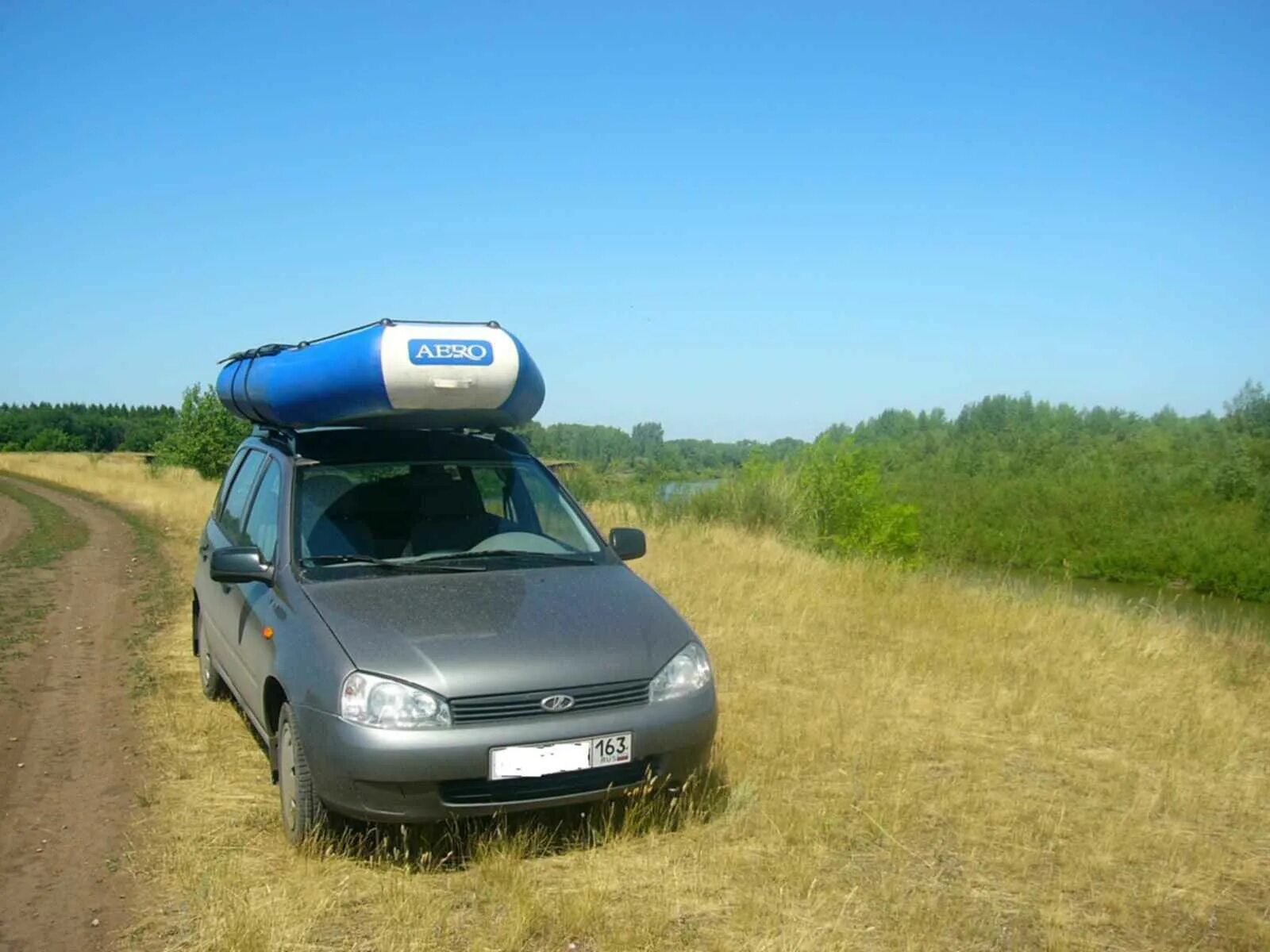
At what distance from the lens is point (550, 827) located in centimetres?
477

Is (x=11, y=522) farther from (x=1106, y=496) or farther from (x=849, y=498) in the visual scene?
(x=1106, y=496)

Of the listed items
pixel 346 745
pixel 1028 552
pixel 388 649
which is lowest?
pixel 1028 552

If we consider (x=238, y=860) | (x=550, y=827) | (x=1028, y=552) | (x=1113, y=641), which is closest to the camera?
(x=238, y=860)

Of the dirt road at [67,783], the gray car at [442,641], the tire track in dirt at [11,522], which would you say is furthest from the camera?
the tire track in dirt at [11,522]

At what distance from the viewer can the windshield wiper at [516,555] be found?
5.29 m

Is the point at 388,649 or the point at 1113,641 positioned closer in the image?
the point at 388,649

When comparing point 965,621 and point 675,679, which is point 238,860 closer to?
point 675,679

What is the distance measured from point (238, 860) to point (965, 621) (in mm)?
6946

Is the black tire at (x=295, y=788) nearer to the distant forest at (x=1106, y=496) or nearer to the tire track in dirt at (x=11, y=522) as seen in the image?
the tire track in dirt at (x=11, y=522)

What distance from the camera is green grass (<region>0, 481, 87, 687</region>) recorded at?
385 inches

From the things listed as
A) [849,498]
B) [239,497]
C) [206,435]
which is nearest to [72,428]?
[206,435]

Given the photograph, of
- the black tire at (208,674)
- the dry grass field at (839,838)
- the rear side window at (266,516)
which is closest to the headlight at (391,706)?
the dry grass field at (839,838)

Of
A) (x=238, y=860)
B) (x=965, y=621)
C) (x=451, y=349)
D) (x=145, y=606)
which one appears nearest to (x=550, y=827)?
(x=238, y=860)

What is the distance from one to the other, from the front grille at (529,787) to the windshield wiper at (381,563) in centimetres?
124
